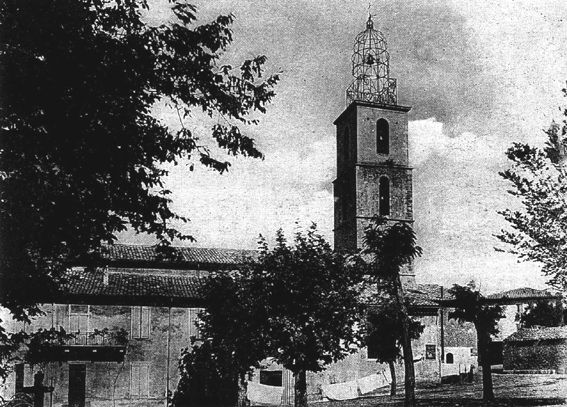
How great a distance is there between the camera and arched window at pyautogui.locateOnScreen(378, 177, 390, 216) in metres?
41.5

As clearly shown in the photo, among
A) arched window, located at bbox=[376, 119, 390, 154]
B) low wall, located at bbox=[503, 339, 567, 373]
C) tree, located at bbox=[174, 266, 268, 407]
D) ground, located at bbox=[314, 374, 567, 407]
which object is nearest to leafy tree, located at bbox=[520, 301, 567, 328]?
low wall, located at bbox=[503, 339, 567, 373]

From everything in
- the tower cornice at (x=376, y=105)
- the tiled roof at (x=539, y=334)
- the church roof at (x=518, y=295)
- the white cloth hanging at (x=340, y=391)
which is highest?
the tower cornice at (x=376, y=105)

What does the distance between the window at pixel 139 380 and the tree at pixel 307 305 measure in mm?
11666

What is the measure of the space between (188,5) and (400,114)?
36.0 meters

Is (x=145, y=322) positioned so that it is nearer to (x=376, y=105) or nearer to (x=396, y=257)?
(x=396, y=257)

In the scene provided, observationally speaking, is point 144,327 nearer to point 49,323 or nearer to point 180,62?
point 49,323

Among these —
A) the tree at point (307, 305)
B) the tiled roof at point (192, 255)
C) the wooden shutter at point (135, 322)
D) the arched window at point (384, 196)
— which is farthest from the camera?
the arched window at point (384, 196)

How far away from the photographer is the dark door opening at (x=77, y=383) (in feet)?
96.9

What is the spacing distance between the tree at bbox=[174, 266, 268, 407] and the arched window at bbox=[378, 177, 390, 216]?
51.0 ft

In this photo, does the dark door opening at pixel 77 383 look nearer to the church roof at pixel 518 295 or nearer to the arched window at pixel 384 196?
the arched window at pixel 384 196

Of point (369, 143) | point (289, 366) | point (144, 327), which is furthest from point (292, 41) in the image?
point (369, 143)

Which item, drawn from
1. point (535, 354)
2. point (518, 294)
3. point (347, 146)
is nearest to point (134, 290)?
point (347, 146)

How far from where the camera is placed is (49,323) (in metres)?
30.8

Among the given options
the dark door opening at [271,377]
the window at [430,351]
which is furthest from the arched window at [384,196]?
the dark door opening at [271,377]
